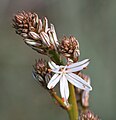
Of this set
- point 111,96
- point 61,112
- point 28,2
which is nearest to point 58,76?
point 111,96

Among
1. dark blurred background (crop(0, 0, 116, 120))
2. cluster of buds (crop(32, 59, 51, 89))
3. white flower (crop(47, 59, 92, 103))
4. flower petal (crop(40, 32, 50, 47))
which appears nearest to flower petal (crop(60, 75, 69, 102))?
white flower (crop(47, 59, 92, 103))

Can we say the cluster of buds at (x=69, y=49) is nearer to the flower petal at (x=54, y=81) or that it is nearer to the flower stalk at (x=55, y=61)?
the flower stalk at (x=55, y=61)

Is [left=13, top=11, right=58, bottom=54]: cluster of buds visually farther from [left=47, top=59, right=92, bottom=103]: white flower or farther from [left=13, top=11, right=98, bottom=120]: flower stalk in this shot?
[left=47, top=59, right=92, bottom=103]: white flower

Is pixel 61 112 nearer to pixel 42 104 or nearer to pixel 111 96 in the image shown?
pixel 42 104

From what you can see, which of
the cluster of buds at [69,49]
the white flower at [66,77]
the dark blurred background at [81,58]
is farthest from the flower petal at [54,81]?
the dark blurred background at [81,58]

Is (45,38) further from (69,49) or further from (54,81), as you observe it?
(54,81)
